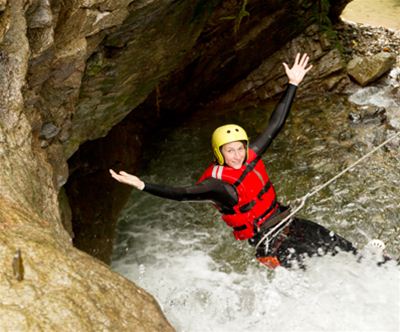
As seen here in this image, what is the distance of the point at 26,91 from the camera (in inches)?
163

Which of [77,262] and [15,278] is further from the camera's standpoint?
[77,262]

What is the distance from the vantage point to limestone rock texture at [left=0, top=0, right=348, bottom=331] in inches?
95.5

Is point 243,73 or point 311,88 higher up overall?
point 243,73

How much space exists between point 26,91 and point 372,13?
1066 centimetres

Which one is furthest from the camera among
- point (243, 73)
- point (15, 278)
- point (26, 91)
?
point (243, 73)

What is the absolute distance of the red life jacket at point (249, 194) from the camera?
487 centimetres

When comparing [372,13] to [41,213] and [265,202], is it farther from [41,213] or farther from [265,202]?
[41,213]

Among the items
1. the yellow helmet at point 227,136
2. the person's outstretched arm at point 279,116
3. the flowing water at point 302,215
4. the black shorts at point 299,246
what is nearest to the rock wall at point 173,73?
the flowing water at point 302,215

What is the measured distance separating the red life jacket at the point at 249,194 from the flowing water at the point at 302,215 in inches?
24.3

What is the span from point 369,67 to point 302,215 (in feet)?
14.5

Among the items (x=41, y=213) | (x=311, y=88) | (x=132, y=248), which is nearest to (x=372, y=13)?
(x=311, y=88)

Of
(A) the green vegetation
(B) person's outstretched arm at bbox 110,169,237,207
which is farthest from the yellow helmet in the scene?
(A) the green vegetation

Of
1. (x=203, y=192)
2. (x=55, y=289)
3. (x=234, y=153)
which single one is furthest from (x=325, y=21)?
(x=55, y=289)

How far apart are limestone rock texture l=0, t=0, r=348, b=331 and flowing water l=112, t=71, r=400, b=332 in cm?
50
